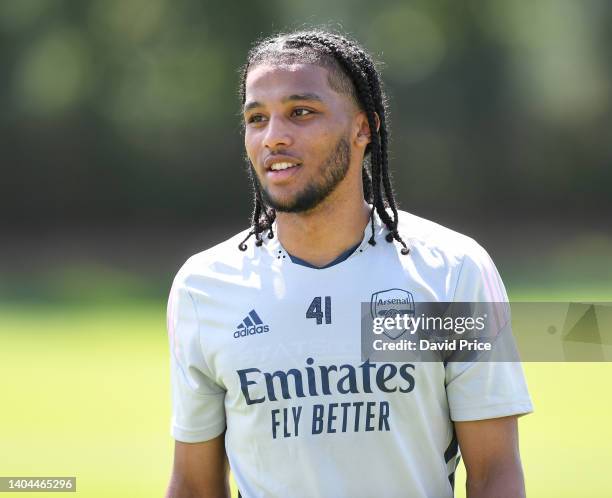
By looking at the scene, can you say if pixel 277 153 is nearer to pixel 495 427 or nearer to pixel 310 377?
pixel 310 377

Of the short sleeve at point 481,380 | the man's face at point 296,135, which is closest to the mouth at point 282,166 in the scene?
the man's face at point 296,135

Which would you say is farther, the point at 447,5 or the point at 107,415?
the point at 447,5

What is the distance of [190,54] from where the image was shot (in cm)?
2852

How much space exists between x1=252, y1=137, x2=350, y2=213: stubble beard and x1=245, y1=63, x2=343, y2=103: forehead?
192 millimetres

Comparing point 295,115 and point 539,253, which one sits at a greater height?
point 539,253

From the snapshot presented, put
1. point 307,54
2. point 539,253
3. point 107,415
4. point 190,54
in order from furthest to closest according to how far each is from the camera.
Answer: point 190,54 → point 539,253 → point 107,415 → point 307,54

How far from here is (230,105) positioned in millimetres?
28078

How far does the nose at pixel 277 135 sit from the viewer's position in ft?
11.4

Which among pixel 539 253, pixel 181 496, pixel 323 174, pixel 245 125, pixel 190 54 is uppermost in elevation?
pixel 190 54

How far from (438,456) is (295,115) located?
3.89 feet

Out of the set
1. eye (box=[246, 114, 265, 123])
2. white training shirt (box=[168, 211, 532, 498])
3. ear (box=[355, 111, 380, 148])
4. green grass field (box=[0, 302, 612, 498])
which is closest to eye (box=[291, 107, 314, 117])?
eye (box=[246, 114, 265, 123])

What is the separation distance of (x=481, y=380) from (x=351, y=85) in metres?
1.10

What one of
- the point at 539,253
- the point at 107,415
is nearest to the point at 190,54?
the point at 539,253

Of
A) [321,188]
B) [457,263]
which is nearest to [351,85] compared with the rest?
[321,188]
